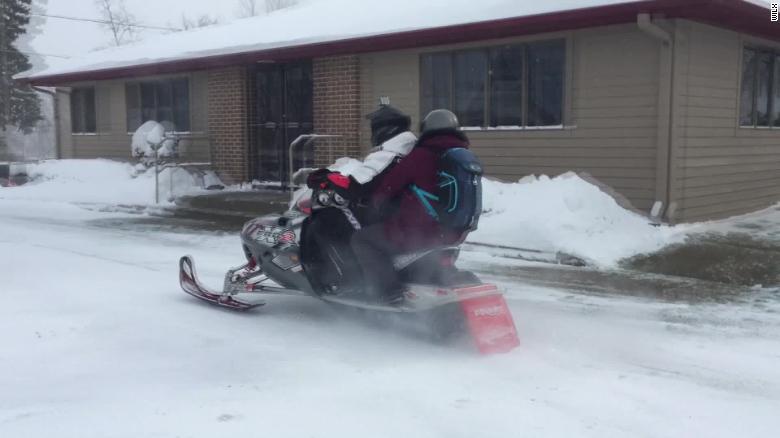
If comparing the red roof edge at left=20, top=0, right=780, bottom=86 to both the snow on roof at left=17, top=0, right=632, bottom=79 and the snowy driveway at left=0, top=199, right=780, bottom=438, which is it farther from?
the snowy driveway at left=0, top=199, right=780, bottom=438

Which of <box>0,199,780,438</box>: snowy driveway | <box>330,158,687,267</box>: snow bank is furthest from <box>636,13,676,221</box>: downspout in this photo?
<box>0,199,780,438</box>: snowy driveway

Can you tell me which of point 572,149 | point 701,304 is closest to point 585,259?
point 701,304

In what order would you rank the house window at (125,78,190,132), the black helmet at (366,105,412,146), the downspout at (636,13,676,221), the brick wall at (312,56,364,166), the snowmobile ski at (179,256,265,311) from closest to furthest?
1. the black helmet at (366,105,412,146)
2. the snowmobile ski at (179,256,265,311)
3. the downspout at (636,13,676,221)
4. the brick wall at (312,56,364,166)
5. the house window at (125,78,190,132)

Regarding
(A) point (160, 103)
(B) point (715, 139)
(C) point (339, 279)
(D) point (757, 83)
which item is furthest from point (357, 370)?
(A) point (160, 103)

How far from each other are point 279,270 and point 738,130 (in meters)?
8.65

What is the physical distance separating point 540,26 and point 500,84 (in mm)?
1384

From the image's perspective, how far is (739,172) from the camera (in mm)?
11898

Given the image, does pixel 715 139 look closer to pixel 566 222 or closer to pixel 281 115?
pixel 566 222

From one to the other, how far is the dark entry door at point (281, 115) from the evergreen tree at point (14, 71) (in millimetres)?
29712

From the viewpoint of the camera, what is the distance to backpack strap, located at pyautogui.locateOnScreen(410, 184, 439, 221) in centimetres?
529

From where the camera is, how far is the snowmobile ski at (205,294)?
20.6 feet

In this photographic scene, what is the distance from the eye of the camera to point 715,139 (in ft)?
36.5

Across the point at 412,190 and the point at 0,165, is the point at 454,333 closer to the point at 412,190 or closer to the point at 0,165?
the point at 412,190

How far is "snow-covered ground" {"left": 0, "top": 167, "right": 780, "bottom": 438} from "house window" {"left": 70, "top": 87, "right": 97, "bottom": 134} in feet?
44.8
